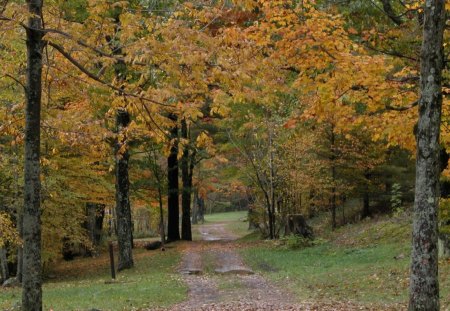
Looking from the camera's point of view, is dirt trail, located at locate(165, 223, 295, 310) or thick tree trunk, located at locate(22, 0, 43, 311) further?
dirt trail, located at locate(165, 223, 295, 310)

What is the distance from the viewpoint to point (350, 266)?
15445 mm

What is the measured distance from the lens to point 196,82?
6875 mm

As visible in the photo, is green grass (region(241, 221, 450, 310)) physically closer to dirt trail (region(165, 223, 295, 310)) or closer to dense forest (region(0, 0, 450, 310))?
dirt trail (region(165, 223, 295, 310))

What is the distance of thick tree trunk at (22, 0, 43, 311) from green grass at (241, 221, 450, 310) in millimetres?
6309

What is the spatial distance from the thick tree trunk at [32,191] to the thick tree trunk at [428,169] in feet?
16.0

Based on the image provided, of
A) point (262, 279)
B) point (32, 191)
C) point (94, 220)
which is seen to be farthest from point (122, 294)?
point (94, 220)

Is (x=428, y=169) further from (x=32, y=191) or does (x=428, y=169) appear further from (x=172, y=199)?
(x=172, y=199)

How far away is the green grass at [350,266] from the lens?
1081cm

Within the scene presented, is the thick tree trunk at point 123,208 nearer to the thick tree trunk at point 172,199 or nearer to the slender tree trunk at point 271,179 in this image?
the slender tree trunk at point 271,179

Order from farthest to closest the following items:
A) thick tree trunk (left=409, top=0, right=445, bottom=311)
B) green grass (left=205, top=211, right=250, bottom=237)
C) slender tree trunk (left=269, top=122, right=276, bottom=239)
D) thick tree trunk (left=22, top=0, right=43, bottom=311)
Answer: green grass (left=205, top=211, right=250, bottom=237) < slender tree trunk (left=269, top=122, right=276, bottom=239) < thick tree trunk (left=22, top=0, right=43, bottom=311) < thick tree trunk (left=409, top=0, right=445, bottom=311)

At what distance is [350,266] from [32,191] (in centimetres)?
1137

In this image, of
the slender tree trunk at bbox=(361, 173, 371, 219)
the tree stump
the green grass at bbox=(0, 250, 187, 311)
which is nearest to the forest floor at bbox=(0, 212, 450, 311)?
the green grass at bbox=(0, 250, 187, 311)

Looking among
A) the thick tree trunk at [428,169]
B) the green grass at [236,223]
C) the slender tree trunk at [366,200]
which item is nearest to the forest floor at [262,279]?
the thick tree trunk at [428,169]

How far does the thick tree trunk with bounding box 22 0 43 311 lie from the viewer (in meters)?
6.55
